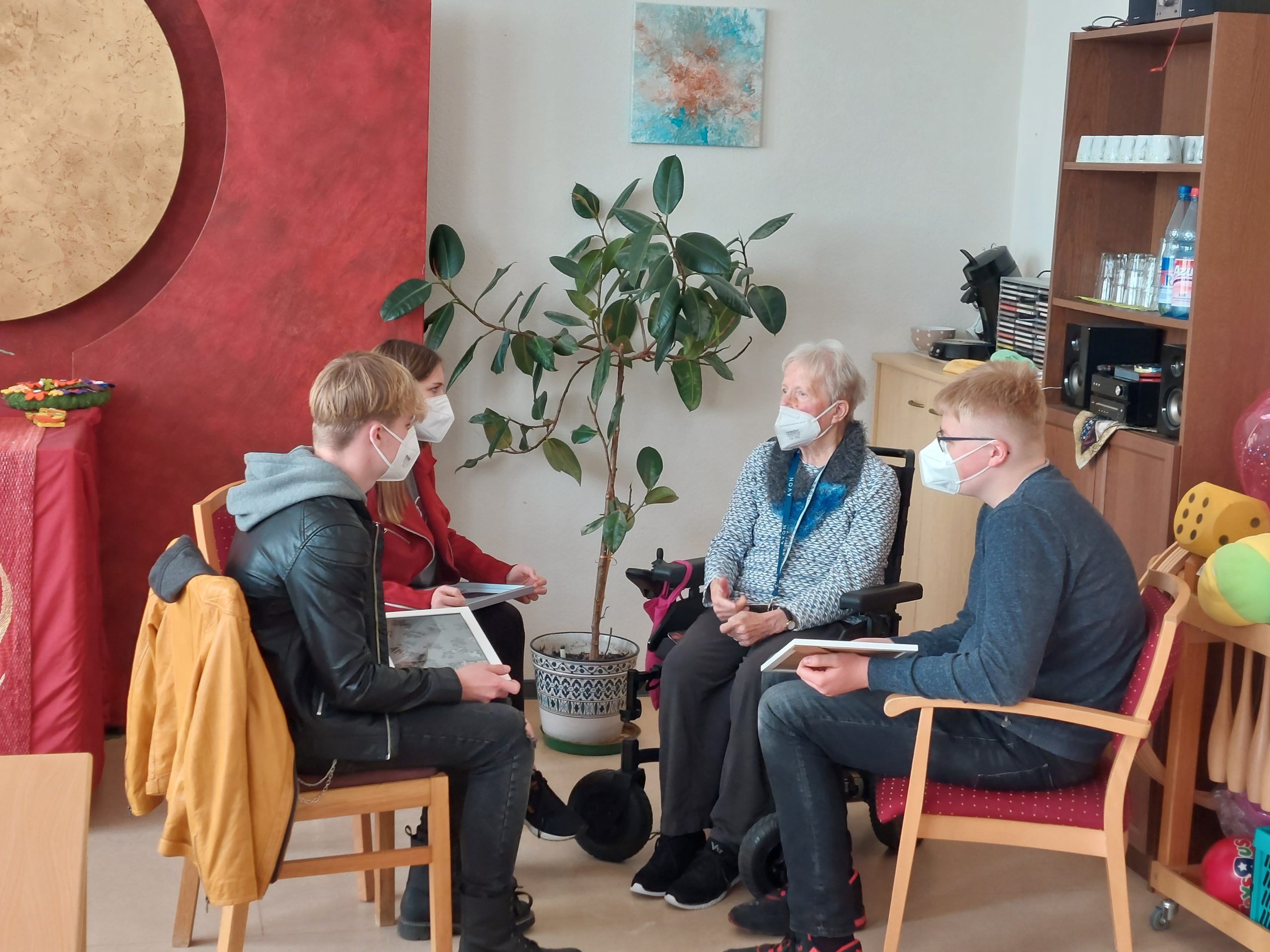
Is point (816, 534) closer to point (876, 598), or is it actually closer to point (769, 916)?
point (876, 598)

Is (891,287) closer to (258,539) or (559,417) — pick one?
(559,417)

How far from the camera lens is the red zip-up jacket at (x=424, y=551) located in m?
2.64

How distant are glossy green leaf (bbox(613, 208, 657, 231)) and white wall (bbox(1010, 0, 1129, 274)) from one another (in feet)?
3.92

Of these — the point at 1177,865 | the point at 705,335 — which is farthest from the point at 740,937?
the point at 705,335

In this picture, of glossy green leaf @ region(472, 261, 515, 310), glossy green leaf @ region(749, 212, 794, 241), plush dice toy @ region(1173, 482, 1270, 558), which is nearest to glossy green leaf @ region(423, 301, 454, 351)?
glossy green leaf @ region(472, 261, 515, 310)

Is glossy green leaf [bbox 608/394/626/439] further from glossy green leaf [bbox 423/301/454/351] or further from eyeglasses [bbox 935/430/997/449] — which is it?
eyeglasses [bbox 935/430/997/449]

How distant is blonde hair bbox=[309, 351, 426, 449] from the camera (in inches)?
82.4

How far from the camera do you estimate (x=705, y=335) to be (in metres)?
3.29

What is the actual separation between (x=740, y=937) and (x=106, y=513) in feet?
6.36

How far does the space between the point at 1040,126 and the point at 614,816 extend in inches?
94.9

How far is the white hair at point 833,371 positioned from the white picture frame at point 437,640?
3.13 feet

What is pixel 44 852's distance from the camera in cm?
121

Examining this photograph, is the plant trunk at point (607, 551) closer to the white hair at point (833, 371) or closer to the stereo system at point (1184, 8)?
the white hair at point (833, 371)

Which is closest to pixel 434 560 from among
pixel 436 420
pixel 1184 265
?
pixel 436 420
